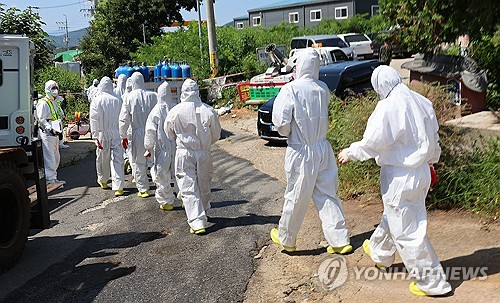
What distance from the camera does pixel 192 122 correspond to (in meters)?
7.35

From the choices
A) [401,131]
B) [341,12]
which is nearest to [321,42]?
[401,131]

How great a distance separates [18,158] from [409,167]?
4354 mm

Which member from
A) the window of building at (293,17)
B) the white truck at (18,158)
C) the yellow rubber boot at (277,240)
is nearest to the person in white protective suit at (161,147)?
the white truck at (18,158)

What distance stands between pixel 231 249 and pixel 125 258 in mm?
1186

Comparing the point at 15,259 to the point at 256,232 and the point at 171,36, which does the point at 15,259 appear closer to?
the point at 256,232

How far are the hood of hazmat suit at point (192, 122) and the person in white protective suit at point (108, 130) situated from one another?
9.47 feet

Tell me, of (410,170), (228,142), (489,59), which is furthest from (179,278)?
(228,142)

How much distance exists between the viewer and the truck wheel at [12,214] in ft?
20.4

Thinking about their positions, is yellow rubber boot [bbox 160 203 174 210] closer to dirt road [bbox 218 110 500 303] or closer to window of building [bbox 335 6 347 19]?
dirt road [bbox 218 110 500 303]

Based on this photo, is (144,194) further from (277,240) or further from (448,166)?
(448,166)

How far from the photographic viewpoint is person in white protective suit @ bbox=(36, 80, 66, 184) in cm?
1044

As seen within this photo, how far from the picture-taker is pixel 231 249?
A: 259 inches

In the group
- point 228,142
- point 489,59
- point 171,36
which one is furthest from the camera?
point 171,36

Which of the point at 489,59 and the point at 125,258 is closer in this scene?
the point at 125,258
